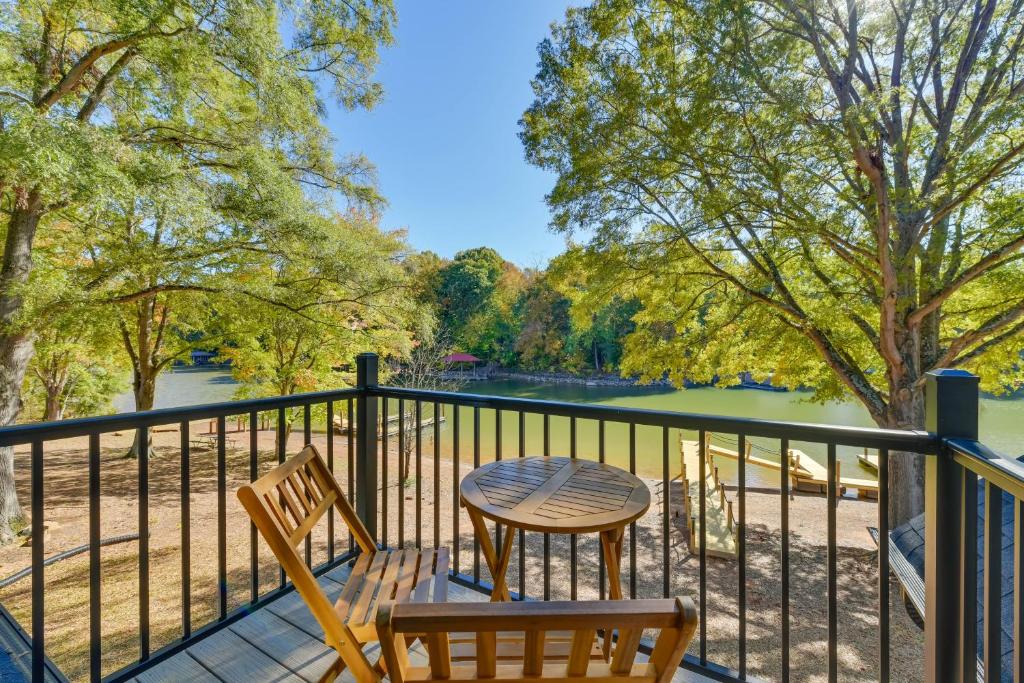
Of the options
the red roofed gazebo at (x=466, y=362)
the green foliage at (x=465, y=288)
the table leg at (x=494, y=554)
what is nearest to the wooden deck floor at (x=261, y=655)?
the table leg at (x=494, y=554)

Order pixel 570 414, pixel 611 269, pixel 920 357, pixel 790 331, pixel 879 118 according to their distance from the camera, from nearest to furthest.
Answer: pixel 570 414
pixel 879 118
pixel 920 357
pixel 611 269
pixel 790 331

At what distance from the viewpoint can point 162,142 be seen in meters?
6.12

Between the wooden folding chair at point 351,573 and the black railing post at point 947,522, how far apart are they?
1563 mm

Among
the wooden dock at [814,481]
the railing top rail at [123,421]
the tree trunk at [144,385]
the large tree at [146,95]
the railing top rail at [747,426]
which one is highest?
the large tree at [146,95]

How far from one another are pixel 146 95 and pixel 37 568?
266 inches

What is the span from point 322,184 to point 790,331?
775 centimetres

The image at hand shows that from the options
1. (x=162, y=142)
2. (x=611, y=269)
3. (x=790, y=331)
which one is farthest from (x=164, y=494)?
(x=790, y=331)

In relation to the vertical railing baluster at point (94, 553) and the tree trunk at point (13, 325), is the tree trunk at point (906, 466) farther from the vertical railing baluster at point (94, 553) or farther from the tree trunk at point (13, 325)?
the tree trunk at point (13, 325)

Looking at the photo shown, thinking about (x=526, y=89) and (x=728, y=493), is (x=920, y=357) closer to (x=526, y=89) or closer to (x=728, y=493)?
(x=728, y=493)

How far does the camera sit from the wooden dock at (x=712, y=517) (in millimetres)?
6172

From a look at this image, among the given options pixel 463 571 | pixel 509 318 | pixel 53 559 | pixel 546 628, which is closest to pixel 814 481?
pixel 463 571

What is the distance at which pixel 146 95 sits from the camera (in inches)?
227

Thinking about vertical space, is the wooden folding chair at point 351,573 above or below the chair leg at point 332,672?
above

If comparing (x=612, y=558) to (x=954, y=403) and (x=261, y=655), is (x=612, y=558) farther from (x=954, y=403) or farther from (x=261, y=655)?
(x=261, y=655)
